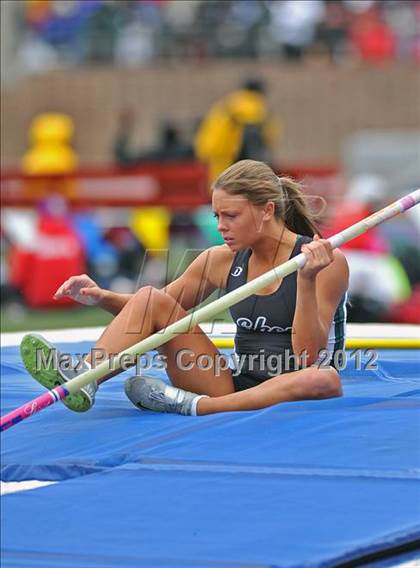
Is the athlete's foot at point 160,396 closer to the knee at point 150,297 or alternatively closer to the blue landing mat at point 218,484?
the blue landing mat at point 218,484

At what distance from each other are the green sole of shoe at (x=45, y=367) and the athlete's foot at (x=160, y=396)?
0.56 ft

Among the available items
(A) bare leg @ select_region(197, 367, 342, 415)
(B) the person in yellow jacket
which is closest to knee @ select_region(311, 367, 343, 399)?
(A) bare leg @ select_region(197, 367, 342, 415)

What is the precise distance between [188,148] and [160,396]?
8980mm

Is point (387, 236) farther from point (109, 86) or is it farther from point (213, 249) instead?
point (109, 86)

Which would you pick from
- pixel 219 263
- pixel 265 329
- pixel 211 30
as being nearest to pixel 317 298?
pixel 265 329

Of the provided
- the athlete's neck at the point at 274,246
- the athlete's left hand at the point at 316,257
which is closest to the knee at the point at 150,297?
the athlete's neck at the point at 274,246

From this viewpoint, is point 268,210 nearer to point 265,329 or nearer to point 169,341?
point 265,329

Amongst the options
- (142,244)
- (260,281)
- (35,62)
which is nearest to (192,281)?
(260,281)

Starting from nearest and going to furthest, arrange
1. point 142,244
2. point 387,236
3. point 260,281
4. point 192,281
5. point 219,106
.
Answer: point 260,281
point 192,281
point 387,236
point 142,244
point 219,106

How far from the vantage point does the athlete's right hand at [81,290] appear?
4012mm

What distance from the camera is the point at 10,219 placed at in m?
11.9

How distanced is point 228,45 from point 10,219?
661 centimetres

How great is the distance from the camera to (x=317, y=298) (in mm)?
3771

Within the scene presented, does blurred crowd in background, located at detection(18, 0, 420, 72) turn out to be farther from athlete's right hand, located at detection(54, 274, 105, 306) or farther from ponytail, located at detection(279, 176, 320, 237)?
athlete's right hand, located at detection(54, 274, 105, 306)
